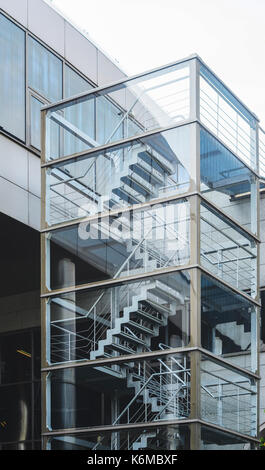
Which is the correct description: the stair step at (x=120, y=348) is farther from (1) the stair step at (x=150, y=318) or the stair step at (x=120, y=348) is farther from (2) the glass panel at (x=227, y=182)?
(2) the glass panel at (x=227, y=182)

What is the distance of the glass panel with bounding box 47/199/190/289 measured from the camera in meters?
24.0

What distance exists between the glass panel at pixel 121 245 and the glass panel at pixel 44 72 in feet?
16.0

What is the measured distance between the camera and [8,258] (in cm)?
2906

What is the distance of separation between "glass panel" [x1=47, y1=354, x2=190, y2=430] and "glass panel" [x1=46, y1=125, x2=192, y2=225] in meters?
4.30

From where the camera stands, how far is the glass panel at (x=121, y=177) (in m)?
24.5

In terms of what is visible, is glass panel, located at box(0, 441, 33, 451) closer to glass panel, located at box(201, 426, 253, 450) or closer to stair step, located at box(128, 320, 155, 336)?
stair step, located at box(128, 320, 155, 336)

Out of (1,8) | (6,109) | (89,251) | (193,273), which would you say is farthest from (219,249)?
(1,8)

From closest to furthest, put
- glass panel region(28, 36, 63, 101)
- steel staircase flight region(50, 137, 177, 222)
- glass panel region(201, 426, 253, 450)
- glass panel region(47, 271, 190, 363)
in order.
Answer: glass panel region(201, 426, 253, 450), glass panel region(47, 271, 190, 363), steel staircase flight region(50, 137, 177, 222), glass panel region(28, 36, 63, 101)

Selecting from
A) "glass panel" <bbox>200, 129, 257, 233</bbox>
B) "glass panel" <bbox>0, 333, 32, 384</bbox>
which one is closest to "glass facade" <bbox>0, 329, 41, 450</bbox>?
"glass panel" <bbox>0, 333, 32, 384</bbox>

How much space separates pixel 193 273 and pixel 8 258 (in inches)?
303

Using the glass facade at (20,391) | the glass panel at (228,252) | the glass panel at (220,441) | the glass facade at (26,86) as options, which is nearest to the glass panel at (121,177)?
the glass facade at (26,86)

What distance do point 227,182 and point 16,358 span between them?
10.2 m

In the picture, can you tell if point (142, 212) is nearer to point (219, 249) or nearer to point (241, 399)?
point (219, 249)

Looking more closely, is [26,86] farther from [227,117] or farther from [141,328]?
[141,328]
